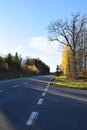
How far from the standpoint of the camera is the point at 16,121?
32.6 ft

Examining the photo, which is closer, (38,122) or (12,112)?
(38,122)

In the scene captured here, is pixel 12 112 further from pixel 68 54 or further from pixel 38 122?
pixel 68 54

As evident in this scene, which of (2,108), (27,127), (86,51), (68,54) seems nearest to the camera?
(27,127)

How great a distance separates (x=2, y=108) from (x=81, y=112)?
2838mm

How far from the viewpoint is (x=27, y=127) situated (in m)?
8.97

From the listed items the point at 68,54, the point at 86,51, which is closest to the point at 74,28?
the point at 86,51

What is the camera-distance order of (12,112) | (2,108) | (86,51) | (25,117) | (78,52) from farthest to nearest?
(86,51)
(78,52)
(2,108)
(12,112)
(25,117)

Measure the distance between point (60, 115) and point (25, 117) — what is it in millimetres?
1256

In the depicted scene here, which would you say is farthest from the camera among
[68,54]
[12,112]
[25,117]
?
[68,54]

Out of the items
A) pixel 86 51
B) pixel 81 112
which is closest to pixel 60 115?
pixel 81 112

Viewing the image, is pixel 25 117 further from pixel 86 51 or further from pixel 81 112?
pixel 86 51

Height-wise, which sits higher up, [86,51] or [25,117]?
[86,51]

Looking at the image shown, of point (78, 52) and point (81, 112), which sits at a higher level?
point (78, 52)

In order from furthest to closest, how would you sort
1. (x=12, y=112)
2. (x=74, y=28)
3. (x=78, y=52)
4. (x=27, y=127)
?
1. (x=78, y=52)
2. (x=74, y=28)
3. (x=12, y=112)
4. (x=27, y=127)
